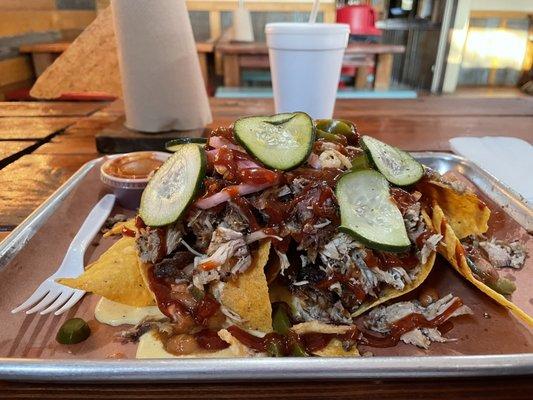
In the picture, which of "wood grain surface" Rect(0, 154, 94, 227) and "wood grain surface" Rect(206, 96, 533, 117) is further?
"wood grain surface" Rect(206, 96, 533, 117)

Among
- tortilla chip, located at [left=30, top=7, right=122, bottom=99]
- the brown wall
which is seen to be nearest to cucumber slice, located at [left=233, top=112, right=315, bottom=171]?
tortilla chip, located at [left=30, top=7, right=122, bottom=99]

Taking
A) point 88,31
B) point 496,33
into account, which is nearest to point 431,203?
point 88,31

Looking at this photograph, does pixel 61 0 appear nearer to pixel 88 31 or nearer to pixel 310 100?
pixel 88 31

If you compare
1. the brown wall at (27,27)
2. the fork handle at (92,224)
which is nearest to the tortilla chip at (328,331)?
the fork handle at (92,224)

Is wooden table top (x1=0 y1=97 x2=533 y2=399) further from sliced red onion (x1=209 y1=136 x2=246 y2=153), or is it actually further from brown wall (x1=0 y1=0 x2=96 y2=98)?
brown wall (x1=0 y1=0 x2=96 y2=98)

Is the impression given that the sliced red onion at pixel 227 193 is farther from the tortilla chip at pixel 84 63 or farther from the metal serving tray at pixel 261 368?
the tortilla chip at pixel 84 63
